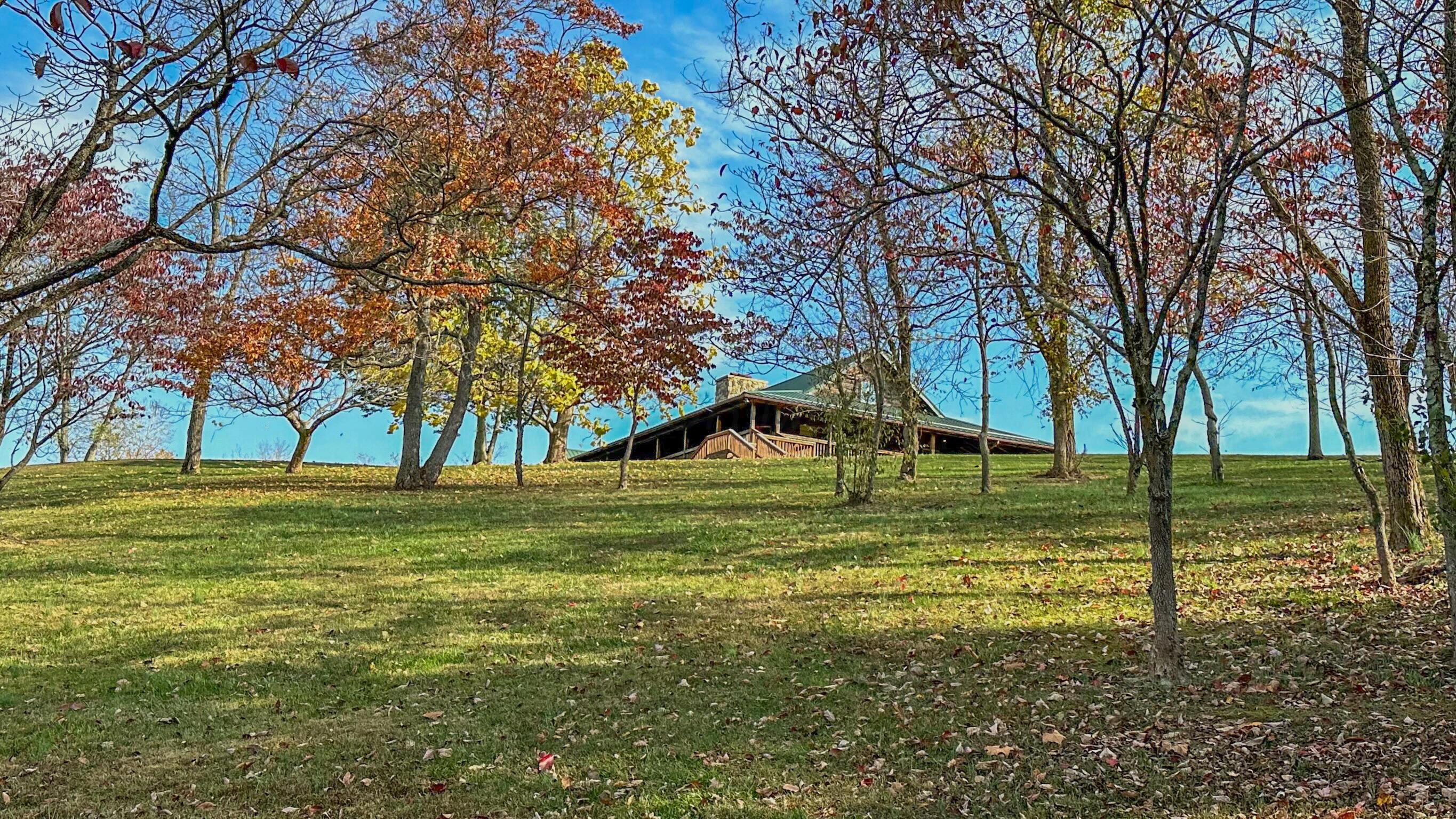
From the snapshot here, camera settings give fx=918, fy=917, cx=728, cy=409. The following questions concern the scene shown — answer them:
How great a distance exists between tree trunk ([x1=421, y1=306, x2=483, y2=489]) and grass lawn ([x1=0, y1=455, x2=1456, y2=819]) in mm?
6787

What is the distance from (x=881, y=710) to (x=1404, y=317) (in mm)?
8004

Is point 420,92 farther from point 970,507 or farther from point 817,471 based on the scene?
point 817,471

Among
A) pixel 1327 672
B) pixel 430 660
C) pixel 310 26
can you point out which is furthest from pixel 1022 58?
pixel 430 660

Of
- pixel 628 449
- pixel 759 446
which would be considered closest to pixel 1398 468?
pixel 628 449

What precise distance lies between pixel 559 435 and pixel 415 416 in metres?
12.2

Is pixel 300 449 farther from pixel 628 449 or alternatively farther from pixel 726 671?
pixel 726 671

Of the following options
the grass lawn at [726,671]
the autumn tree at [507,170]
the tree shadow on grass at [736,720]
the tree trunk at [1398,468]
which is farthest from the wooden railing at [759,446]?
the tree shadow on grass at [736,720]

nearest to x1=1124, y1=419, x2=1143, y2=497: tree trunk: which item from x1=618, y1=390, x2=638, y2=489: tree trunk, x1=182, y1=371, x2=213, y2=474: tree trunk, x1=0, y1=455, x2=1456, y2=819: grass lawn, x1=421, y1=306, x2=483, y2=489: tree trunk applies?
x1=0, y1=455, x2=1456, y2=819: grass lawn

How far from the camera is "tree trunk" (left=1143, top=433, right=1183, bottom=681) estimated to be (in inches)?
252

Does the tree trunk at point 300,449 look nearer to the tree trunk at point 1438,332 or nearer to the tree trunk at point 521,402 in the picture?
the tree trunk at point 521,402

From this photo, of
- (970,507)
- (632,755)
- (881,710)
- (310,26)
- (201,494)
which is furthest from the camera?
(201,494)

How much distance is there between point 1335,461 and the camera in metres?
24.2

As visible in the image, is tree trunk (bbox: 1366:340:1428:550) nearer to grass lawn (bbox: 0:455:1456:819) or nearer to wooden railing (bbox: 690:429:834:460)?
grass lawn (bbox: 0:455:1456:819)

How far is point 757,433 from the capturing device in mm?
34656
